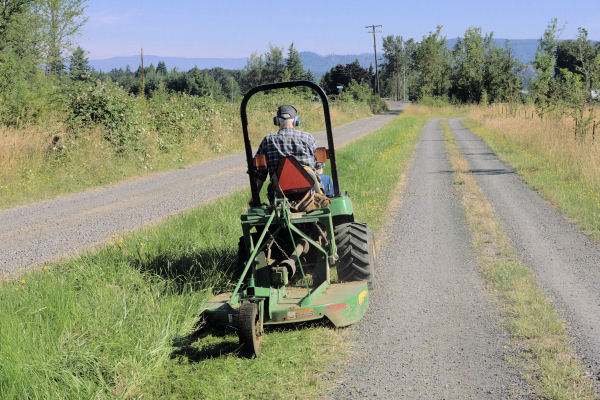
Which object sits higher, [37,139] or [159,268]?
[37,139]

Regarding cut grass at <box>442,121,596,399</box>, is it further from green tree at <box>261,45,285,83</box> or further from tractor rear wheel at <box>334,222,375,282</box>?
green tree at <box>261,45,285,83</box>

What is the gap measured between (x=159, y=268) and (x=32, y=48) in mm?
13501

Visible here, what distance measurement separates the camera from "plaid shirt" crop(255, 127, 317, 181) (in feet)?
16.9

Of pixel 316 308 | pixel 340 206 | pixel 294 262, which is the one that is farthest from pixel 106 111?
pixel 316 308

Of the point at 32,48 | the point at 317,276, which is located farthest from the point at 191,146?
the point at 317,276

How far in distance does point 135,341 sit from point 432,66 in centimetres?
7434

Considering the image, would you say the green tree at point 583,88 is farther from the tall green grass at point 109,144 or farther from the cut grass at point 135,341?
the cut grass at point 135,341

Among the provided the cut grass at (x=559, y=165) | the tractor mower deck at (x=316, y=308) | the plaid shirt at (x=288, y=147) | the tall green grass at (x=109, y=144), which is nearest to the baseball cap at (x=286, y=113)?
the plaid shirt at (x=288, y=147)

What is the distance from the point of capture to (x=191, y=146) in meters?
19.2

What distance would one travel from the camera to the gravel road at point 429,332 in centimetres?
363

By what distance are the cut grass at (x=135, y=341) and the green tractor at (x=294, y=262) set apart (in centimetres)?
24

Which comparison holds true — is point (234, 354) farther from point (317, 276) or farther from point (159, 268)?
point (159, 268)

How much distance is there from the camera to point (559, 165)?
567 inches

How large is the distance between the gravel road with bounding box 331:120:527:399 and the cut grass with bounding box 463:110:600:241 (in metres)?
2.84
